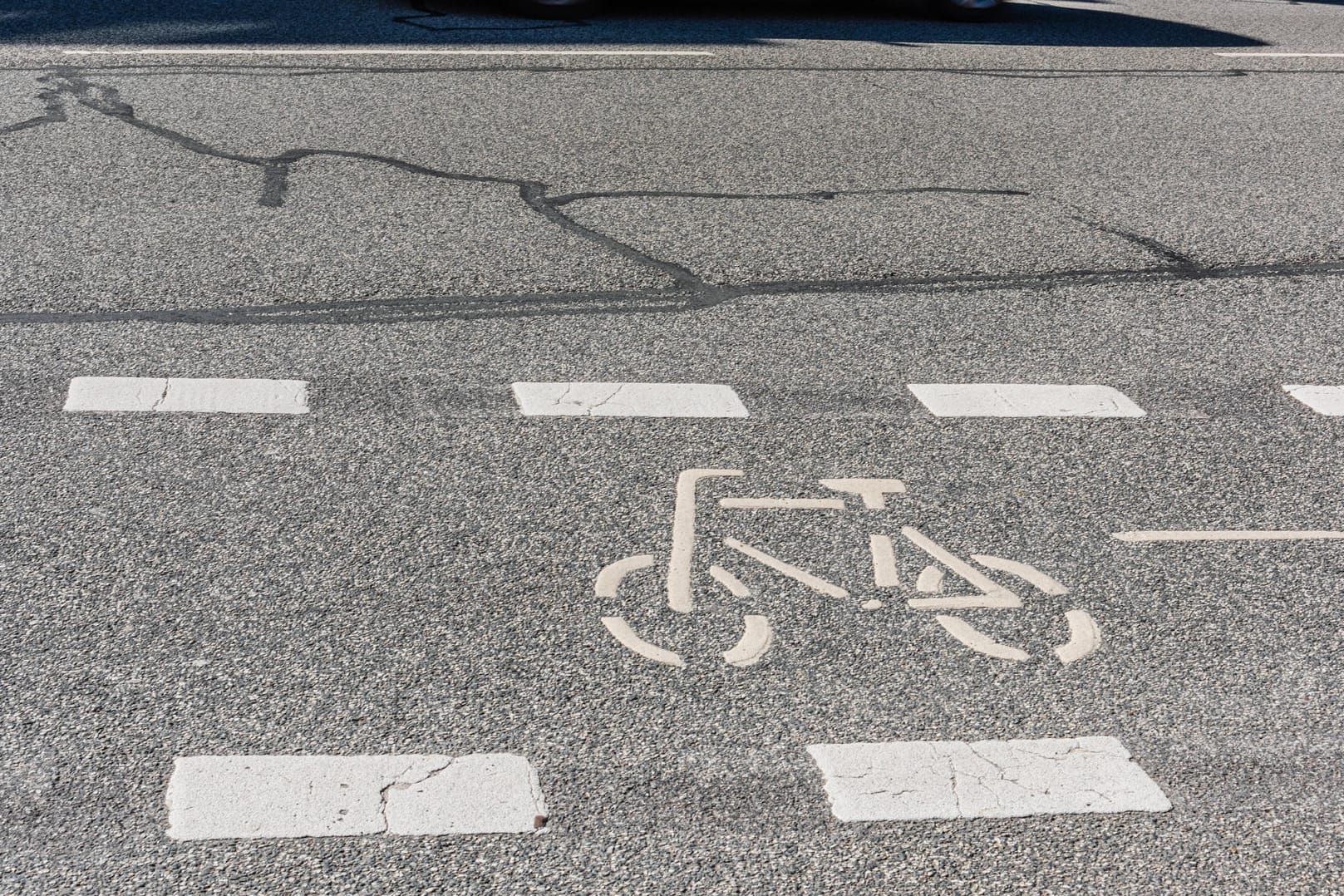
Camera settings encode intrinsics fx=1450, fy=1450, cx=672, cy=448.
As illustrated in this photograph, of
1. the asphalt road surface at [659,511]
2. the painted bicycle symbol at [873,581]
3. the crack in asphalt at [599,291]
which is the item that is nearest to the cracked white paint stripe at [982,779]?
the asphalt road surface at [659,511]

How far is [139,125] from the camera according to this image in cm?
730

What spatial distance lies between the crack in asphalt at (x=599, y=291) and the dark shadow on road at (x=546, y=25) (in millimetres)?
3029

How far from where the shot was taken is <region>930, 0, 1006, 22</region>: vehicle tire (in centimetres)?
1173

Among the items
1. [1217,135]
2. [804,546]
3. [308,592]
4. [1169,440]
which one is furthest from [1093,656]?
[1217,135]

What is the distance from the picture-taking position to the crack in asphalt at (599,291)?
4.88 metres

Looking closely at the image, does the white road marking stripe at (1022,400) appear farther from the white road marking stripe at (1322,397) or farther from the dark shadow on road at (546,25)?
the dark shadow on road at (546,25)

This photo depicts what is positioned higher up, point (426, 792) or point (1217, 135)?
point (1217, 135)

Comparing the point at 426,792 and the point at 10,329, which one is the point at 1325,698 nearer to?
the point at 426,792

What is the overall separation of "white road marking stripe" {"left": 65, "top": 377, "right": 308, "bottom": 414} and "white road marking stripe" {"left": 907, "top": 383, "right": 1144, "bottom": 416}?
1889mm

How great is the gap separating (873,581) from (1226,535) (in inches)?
38.6

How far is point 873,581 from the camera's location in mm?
3387

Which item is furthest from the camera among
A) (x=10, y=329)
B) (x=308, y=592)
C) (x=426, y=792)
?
(x=10, y=329)

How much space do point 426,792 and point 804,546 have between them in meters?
1.25

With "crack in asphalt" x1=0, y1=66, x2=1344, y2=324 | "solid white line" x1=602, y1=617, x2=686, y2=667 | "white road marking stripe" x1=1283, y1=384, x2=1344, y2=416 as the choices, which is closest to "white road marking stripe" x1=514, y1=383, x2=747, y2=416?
"crack in asphalt" x1=0, y1=66, x2=1344, y2=324
